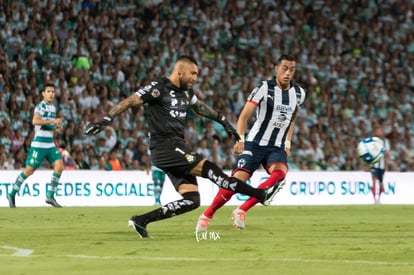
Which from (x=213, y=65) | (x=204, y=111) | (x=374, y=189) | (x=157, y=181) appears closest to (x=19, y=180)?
(x=157, y=181)

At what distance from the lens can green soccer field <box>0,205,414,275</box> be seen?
8.84 m

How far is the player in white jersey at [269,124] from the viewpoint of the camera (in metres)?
14.2

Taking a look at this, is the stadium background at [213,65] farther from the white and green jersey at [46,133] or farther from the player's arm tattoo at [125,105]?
the player's arm tattoo at [125,105]

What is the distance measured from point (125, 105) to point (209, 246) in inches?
76.0

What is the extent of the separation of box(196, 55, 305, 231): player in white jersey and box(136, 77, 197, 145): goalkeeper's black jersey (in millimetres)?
2142

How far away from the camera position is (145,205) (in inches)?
1002

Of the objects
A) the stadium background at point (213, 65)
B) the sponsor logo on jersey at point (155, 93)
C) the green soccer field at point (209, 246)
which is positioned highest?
the stadium background at point (213, 65)

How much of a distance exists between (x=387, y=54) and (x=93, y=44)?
1243 cm

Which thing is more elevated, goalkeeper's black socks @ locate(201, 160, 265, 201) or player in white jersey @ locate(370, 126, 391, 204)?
player in white jersey @ locate(370, 126, 391, 204)

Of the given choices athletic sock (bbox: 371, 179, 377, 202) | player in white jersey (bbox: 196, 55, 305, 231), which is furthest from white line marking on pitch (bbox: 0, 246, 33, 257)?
athletic sock (bbox: 371, 179, 377, 202)

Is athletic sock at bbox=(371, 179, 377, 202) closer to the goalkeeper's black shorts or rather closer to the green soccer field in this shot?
the green soccer field

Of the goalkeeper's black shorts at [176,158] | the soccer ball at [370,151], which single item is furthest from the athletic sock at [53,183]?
the goalkeeper's black shorts at [176,158]

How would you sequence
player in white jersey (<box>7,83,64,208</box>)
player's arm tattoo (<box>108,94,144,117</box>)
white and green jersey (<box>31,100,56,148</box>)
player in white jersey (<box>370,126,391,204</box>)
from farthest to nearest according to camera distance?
player in white jersey (<box>370,126,391,204</box>) < white and green jersey (<box>31,100,56,148</box>) < player in white jersey (<box>7,83,64,208</box>) < player's arm tattoo (<box>108,94,144,117</box>)

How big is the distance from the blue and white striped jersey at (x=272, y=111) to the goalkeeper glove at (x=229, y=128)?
164 cm
